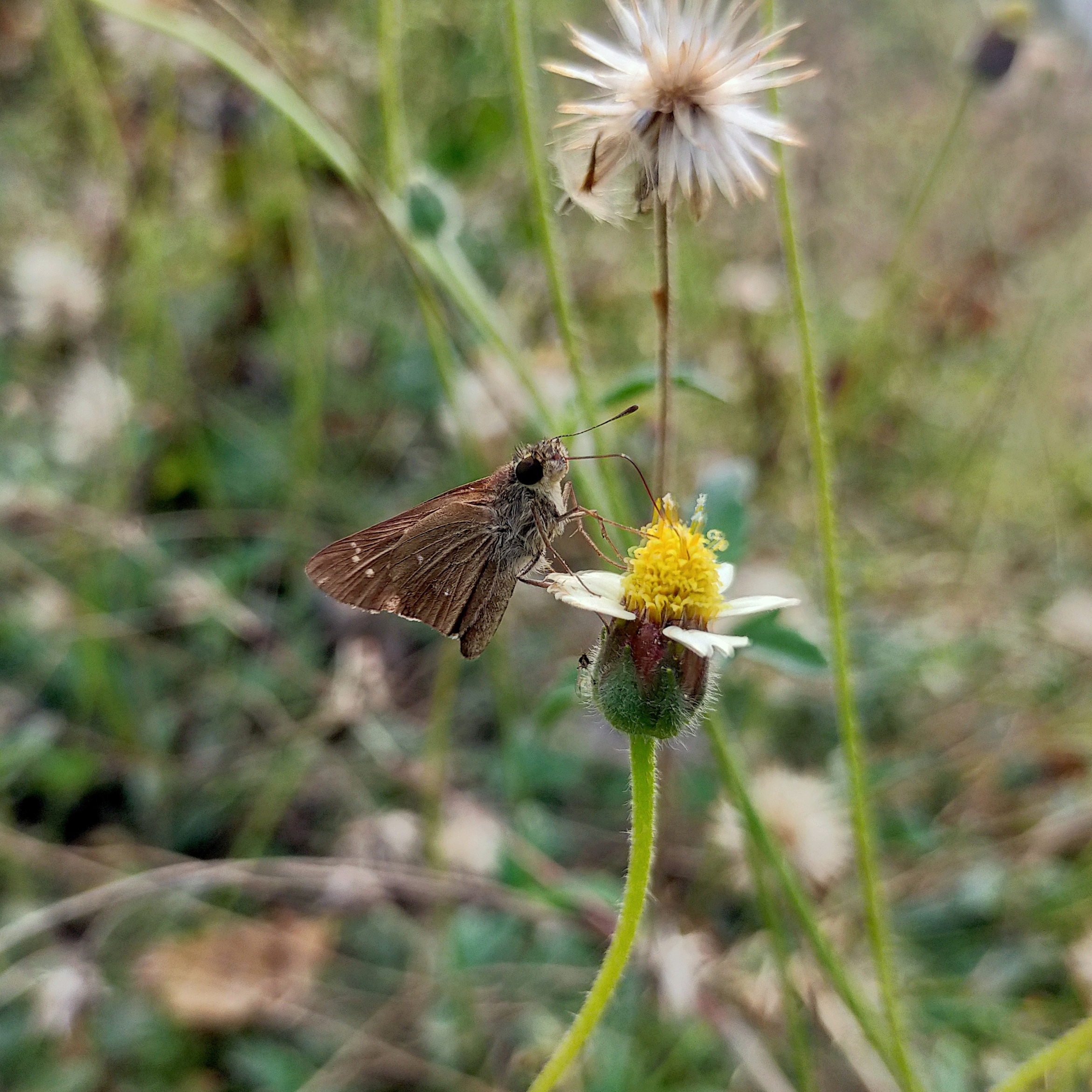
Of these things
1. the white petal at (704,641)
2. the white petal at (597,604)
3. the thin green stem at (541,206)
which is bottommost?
the white petal at (704,641)

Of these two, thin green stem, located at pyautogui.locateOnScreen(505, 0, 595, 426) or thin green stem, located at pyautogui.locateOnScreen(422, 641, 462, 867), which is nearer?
thin green stem, located at pyautogui.locateOnScreen(505, 0, 595, 426)

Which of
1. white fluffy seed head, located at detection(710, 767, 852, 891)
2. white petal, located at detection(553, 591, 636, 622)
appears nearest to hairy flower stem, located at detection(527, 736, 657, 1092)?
white petal, located at detection(553, 591, 636, 622)

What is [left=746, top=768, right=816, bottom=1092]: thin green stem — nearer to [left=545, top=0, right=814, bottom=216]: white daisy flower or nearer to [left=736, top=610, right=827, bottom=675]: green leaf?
[left=736, top=610, right=827, bottom=675]: green leaf

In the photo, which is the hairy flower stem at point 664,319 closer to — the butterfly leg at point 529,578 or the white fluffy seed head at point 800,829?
the butterfly leg at point 529,578

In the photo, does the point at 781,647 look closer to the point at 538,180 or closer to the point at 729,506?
the point at 729,506

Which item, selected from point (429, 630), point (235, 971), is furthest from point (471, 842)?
point (429, 630)

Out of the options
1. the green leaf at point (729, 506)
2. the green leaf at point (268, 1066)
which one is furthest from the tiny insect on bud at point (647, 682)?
the green leaf at point (268, 1066)
